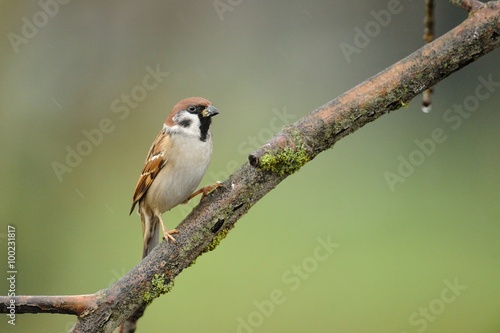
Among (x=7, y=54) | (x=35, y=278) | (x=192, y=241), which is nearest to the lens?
(x=192, y=241)

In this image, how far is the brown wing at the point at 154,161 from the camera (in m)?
2.36

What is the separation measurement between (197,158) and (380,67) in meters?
3.62

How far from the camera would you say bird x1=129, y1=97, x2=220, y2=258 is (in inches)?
88.9

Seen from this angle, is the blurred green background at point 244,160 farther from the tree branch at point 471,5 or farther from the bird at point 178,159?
the tree branch at point 471,5

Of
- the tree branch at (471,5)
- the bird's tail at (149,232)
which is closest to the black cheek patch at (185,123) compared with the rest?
the bird's tail at (149,232)

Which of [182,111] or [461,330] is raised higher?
[182,111]

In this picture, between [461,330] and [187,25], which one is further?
[187,25]

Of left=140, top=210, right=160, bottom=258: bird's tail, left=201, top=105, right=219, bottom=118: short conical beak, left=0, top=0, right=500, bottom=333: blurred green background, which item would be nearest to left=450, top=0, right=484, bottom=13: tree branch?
left=201, top=105, right=219, bottom=118: short conical beak

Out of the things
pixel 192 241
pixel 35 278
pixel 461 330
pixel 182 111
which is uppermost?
pixel 35 278

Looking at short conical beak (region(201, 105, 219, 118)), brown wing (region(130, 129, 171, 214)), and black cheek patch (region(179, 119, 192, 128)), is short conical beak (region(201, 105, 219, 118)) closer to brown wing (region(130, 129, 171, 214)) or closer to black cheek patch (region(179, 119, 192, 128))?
black cheek patch (region(179, 119, 192, 128))

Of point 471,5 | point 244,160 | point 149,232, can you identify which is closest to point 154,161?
point 149,232

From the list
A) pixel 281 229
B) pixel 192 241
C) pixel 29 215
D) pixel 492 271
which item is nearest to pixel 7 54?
pixel 29 215

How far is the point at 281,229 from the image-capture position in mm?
4758

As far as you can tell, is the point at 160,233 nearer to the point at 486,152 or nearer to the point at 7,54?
the point at 7,54
